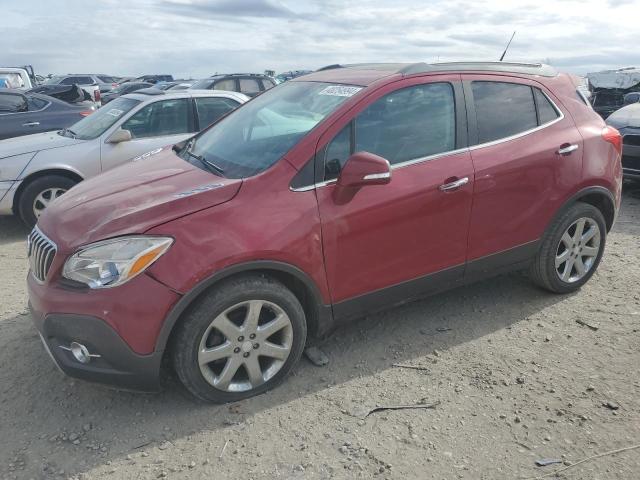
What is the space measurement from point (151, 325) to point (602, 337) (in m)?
2.88

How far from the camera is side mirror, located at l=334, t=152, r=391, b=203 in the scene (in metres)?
2.74

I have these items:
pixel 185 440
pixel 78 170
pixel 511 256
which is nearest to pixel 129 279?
pixel 185 440

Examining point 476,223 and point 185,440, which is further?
point 476,223

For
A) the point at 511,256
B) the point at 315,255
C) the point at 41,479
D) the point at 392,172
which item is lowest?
the point at 41,479

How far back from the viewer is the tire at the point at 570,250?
3777 mm

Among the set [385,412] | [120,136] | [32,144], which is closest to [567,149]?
[385,412]

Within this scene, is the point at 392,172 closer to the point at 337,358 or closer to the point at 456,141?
the point at 456,141

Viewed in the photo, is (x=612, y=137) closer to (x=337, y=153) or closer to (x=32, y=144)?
(x=337, y=153)

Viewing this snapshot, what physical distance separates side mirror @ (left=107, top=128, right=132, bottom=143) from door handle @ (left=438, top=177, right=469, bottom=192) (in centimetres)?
403

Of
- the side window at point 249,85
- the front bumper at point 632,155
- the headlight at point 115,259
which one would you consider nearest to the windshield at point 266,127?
the headlight at point 115,259

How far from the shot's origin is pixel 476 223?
3.36 m

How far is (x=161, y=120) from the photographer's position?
6328 mm

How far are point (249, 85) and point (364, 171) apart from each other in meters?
11.9

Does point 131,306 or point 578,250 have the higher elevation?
point 131,306
